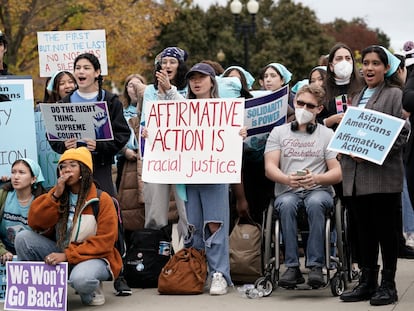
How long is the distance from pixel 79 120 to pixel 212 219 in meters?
1.39

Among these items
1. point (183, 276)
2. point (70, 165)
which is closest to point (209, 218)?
point (183, 276)

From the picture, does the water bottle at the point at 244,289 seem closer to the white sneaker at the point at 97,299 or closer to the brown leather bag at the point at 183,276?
the brown leather bag at the point at 183,276

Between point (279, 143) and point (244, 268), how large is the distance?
3.78 feet

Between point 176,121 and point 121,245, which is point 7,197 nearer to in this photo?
point 121,245

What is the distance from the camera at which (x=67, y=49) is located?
1135 centimetres

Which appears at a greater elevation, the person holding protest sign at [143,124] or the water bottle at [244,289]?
the person holding protest sign at [143,124]

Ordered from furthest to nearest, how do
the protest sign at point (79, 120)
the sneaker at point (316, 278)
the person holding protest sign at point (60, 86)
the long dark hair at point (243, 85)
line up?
the person holding protest sign at point (60, 86) → the long dark hair at point (243, 85) → the protest sign at point (79, 120) → the sneaker at point (316, 278)

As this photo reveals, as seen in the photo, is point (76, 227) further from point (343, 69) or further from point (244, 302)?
point (343, 69)

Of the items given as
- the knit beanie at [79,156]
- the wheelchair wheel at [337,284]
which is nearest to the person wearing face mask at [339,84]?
the wheelchair wheel at [337,284]

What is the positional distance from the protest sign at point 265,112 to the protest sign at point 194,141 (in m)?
0.36

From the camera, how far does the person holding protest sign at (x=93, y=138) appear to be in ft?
27.4

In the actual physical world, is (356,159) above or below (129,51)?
below

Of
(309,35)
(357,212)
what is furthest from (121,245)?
(309,35)

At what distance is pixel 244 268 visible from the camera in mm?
8562
